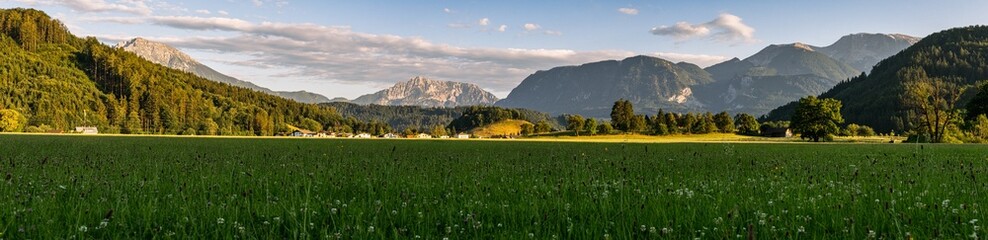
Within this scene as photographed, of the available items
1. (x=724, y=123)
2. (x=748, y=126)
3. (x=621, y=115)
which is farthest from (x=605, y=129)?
(x=748, y=126)

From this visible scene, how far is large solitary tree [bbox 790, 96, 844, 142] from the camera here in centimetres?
10612

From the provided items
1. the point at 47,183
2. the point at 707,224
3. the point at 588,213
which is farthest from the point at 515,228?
the point at 47,183

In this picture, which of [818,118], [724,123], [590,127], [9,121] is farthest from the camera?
[590,127]

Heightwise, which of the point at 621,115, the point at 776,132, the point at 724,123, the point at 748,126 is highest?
the point at 621,115

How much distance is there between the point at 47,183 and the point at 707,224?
929 cm

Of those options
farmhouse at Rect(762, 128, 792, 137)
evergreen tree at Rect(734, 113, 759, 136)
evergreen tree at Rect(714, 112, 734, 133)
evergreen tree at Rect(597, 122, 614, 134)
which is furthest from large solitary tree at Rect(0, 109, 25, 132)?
farmhouse at Rect(762, 128, 792, 137)

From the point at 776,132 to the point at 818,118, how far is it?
263 feet

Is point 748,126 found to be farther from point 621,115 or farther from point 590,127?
point 590,127

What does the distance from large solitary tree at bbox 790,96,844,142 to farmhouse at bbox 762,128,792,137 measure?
7332cm

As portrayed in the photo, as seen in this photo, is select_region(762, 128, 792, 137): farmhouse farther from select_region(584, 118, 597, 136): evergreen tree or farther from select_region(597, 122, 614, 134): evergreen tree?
select_region(584, 118, 597, 136): evergreen tree

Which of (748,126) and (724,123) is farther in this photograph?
(748,126)

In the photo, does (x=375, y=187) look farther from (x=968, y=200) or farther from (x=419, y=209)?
(x=968, y=200)

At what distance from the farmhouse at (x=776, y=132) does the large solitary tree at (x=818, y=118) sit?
73.3 metres

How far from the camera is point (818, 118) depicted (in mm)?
107250
